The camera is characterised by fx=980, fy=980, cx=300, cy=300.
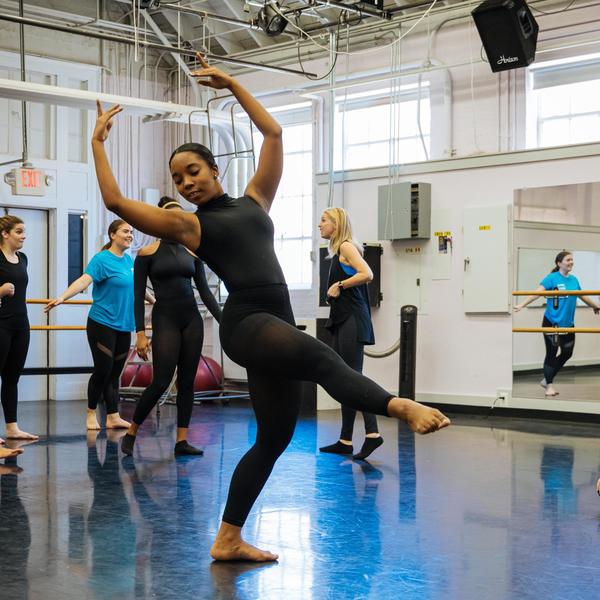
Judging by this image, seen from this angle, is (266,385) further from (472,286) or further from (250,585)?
(472,286)

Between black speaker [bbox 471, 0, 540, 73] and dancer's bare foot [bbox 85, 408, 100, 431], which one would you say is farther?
black speaker [bbox 471, 0, 540, 73]

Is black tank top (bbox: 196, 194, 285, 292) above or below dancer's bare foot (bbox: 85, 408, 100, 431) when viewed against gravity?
above

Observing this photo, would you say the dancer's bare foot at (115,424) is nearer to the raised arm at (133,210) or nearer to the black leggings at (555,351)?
the black leggings at (555,351)

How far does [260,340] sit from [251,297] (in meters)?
0.17

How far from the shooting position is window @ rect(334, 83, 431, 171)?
10102mm

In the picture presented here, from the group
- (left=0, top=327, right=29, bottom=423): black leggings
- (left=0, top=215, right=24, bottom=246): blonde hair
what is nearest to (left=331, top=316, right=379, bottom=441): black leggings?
(left=0, top=327, right=29, bottom=423): black leggings

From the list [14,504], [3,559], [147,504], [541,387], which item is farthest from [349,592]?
[541,387]

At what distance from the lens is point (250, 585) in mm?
3107

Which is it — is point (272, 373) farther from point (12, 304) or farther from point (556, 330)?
point (556, 330)

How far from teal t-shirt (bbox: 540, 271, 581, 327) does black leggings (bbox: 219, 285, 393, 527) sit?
5.68 m

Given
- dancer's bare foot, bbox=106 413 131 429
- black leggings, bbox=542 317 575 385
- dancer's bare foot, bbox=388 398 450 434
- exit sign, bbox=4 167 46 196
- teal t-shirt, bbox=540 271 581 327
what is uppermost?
exit sign, bbox=4 167 46 196

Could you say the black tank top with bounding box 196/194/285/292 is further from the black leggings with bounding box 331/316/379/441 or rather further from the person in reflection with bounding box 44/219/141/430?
the person in reflection with bounding box 44/219/141/430

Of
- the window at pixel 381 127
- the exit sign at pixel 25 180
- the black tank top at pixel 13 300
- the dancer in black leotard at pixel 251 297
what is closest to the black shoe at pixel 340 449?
the black tank top at pixel 13 300

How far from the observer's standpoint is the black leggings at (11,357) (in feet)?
20.9
